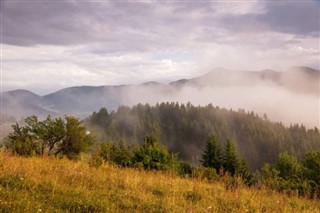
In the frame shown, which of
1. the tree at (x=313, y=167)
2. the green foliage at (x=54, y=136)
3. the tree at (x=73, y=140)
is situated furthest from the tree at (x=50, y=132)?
the tree at (x=313, y=167)

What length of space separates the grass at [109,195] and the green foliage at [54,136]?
15.1m

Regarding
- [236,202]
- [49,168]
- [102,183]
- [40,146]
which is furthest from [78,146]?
[236,202]

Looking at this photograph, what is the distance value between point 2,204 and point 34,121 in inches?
835

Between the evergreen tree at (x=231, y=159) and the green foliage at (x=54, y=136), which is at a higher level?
the green foliage at (x=54, y=136)

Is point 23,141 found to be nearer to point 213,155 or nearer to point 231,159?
point 231,159

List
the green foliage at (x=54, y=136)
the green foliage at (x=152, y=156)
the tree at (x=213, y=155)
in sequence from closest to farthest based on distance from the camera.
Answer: the green foliage at (x=54, y=136) → the green foliage at (x=152, y=156) → the tree at (x=213, y=155)

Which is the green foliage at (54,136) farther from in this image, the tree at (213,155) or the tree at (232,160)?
the tree at (213,155)

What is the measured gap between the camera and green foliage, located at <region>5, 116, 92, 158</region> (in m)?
26.7

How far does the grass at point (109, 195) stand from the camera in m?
8.02

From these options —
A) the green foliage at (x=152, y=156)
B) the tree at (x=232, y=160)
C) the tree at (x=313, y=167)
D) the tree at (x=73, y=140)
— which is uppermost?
the tree at (x=73, y=140)

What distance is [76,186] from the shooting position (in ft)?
32.4

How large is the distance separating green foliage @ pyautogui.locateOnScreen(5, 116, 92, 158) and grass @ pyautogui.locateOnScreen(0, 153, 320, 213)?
594 inches

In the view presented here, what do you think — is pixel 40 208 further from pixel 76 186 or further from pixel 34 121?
pixel 34 121

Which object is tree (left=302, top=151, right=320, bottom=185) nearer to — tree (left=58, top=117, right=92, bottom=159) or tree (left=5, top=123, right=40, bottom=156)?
tree (left=58, top=117, right=92, bottom=159)
